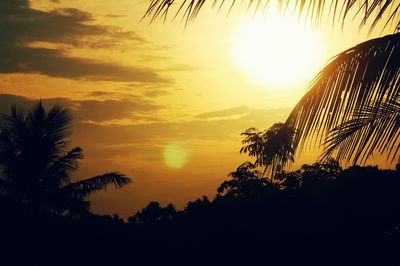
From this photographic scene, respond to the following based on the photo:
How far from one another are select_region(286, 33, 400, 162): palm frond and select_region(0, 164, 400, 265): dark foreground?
5.29 metres

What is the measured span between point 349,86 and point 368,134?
0.52 metres

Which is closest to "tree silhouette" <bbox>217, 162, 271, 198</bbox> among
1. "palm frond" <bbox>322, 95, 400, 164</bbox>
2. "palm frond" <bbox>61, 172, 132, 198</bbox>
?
"palm frond" <bbox>61, 172, 132, 198</bbox>

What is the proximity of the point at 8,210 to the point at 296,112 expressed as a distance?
10214 mm

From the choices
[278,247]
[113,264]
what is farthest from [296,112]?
[113,264]

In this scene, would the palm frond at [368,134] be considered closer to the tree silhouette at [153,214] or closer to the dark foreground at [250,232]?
the dark foreground at [250,232]

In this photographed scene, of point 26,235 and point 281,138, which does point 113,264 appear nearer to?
point 26,235

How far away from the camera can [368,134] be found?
3.63 metres

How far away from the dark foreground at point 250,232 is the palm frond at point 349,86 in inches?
208

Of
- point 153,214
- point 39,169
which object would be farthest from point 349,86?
point 39,169

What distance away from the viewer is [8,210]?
11.9 metres

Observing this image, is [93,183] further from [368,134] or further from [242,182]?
[368,134]

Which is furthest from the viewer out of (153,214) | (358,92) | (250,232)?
(153,214)

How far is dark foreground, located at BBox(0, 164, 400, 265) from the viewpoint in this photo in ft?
28.7

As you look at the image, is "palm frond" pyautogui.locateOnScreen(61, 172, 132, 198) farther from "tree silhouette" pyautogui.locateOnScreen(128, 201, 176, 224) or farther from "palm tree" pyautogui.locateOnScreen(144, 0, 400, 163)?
"palm tree" pyautogui.locateOnScreen(144, 0, 400, 163)
